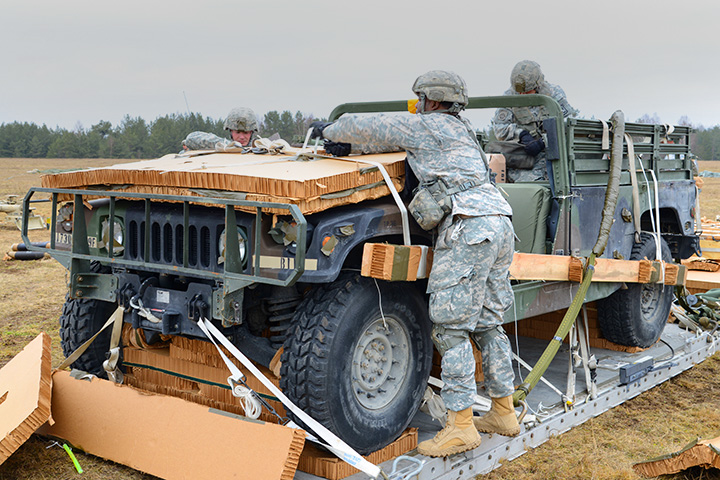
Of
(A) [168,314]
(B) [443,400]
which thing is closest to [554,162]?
(B) [443,400]

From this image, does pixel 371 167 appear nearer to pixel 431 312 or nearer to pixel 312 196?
pixel 312 196

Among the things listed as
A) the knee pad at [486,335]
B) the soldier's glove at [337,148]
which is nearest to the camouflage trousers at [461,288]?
the knee pad at [486,335]

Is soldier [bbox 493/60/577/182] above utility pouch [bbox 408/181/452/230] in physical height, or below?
above

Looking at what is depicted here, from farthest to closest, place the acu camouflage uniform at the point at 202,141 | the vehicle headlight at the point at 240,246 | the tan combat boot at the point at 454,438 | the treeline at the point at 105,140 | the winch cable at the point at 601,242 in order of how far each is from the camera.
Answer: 1. the treeline at the point at 105,140
2. the acu camouflage uniform at the point at 202,141
3. the winch cable at the point at 601,242
4. the tan combat boot at the point at 454,438
5. the vehicle headlight at the point at 240,246

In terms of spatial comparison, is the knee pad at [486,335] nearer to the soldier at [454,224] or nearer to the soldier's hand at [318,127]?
the soldier at [454,224]

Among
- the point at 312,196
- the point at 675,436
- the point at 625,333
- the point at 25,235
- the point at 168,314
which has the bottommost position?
the point at 675,436

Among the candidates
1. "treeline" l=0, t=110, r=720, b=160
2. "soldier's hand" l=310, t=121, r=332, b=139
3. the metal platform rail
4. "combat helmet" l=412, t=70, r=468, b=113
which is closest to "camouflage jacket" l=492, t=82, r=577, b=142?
the metal platform rail

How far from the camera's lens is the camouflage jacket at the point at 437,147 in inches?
148

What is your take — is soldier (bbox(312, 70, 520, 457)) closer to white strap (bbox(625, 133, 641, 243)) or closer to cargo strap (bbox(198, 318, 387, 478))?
cargo strap (bbox(198, 318, 387, 478))

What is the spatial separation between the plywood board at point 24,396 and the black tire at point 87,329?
0.22 metres

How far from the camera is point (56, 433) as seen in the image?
13.9 feet

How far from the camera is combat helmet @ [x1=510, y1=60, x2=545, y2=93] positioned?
5898 millimetres

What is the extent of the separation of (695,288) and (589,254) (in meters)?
3.34

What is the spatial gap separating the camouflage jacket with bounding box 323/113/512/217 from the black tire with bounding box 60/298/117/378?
1.99 metres
